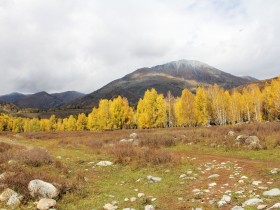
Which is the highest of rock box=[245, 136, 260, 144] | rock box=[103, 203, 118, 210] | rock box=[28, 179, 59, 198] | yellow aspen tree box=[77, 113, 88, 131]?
yellow aspen tree box=[77, 113, 88, 131]

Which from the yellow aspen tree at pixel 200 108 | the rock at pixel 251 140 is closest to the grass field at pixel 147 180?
the rock at pixel 251 140

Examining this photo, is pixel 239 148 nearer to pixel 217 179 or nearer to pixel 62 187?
pixel 217 179

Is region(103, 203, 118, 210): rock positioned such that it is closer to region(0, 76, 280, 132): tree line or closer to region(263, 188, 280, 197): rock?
region(263, 188, 280, 197): rock

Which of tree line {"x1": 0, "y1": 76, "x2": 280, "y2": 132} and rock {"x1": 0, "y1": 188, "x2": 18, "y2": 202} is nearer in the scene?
rock {"x1": 0, "y1": 188, "x2": 18, "y2": 202}

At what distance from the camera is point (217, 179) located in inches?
616

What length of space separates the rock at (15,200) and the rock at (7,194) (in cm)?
18

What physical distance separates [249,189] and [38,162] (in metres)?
14.3

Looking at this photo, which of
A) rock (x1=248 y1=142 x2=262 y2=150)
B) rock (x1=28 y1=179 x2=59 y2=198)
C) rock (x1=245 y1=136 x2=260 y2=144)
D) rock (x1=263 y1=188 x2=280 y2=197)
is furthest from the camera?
rock (x1=245 y1=136 x2=260 y2=144)

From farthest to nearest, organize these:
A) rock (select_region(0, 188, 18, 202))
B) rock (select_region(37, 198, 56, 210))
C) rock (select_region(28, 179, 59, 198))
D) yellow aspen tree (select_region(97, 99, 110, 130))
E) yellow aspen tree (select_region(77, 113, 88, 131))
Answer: yellow aspen tree (select_region(77, 113, 88, 131))
yellow aspen tree (select_region(97, 99, 110, 130))
rock (select_region(28, 179, 59, 198))
rock (select_region(0, 188, 18, 202))
rock (select_region(37, 198, 56, 210))

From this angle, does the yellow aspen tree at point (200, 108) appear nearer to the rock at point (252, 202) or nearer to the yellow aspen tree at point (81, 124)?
the yellow aspen tree at point (81, 124)

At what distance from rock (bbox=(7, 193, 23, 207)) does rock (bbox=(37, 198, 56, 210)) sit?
1014 millimetres

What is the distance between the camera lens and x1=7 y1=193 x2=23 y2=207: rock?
12555 millimetres

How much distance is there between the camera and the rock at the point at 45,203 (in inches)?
484

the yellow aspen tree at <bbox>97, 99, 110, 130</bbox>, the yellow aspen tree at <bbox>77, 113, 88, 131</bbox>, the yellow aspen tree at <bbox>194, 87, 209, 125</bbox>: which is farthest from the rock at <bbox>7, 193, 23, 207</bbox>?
the yellow aspen tree at <bbox>77, 113, 88, 131</bbox>
